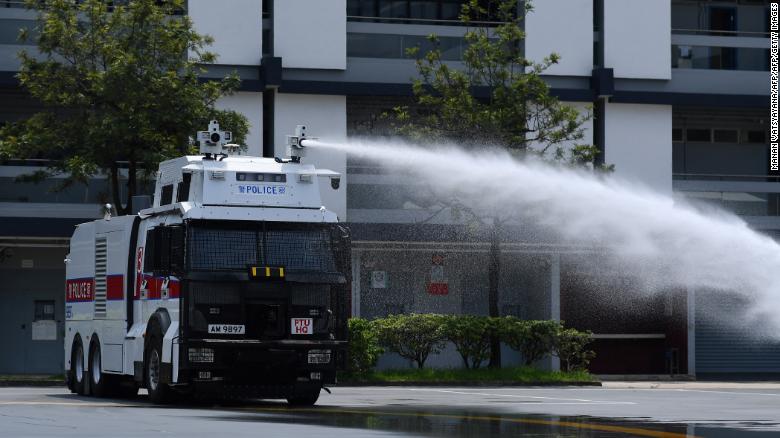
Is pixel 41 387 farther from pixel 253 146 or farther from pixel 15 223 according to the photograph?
pixel 253 146

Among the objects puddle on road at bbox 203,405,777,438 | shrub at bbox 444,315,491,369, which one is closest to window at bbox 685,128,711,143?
shrub at bbox 444,315,491,369

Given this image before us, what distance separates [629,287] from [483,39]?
10.1 metres

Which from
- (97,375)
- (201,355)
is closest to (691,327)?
(97,375)

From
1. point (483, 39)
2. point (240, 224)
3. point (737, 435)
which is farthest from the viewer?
point (483, 39)

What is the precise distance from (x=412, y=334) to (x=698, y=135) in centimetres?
1547

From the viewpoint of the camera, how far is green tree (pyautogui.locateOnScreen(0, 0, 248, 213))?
33.0 metres

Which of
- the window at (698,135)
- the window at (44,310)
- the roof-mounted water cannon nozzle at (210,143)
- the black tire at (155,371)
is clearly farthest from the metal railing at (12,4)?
the window at (698,135)

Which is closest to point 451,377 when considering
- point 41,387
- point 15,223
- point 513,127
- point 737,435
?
point 513,127

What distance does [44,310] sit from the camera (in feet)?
138

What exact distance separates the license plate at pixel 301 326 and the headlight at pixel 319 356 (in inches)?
12.4

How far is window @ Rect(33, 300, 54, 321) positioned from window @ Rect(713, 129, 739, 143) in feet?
71.2

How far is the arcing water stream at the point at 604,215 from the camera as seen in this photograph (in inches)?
1040

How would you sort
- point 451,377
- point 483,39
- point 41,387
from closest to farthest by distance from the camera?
point 41,387
point 451,377
point 483,39

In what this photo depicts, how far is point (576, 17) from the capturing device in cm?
4297
